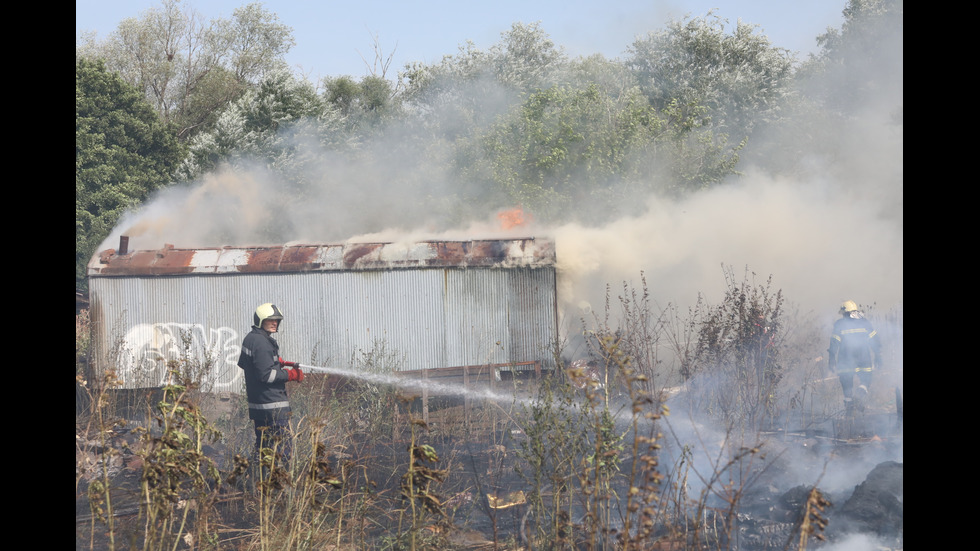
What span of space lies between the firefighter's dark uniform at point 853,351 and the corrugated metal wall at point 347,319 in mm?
3615

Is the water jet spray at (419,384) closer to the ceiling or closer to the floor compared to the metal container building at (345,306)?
closer to the floor

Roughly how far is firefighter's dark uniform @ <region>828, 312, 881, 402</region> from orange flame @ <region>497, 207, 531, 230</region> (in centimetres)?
740

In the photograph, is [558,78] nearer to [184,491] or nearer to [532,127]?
[532,127]

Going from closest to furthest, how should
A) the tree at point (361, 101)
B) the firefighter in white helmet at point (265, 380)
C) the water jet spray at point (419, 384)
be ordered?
the firefighter in white helmet at point (265, 380), the water jet spray at point (419, 384), the tree at point (361, 101)

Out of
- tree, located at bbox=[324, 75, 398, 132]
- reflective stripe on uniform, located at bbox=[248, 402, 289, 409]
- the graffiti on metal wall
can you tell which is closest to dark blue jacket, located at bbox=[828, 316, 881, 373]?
reflective stripe on uniform, located at bbox=[248, 402, 289, 409]

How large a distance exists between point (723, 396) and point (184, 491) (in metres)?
5.78

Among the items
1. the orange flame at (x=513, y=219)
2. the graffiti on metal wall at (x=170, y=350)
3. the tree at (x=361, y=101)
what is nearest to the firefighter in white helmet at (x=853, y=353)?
the orange flame at (x=513, y=219)

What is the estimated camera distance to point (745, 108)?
26.8 metres

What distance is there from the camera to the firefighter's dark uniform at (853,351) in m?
8.73

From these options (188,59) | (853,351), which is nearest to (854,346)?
(853,351)

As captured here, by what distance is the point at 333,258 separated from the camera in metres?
10.5

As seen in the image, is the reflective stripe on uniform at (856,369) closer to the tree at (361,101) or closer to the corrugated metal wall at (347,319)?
the corrugated metal wall at (347,319)

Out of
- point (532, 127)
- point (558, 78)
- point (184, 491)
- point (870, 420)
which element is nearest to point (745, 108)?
point (558, 78)

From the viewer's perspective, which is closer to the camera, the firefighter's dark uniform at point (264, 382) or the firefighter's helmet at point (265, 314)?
the firefighter's dark uniform at point (264, 382)
